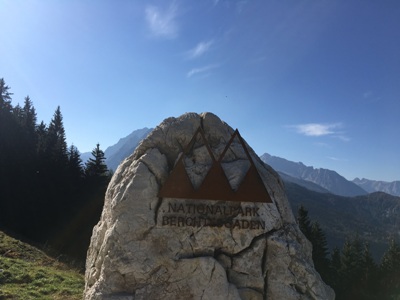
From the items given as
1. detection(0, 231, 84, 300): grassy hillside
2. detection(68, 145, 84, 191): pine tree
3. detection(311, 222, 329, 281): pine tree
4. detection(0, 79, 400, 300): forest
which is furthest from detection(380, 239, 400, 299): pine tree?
detection(0, 231, 84, 300): grassy hillside

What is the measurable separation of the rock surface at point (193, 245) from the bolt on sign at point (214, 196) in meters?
0.03

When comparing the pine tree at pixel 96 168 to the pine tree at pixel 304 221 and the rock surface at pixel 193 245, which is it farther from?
the rock surface at pixel 193 245

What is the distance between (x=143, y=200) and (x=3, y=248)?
2371 centimetres

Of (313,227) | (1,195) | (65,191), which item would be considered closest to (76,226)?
(65,191)

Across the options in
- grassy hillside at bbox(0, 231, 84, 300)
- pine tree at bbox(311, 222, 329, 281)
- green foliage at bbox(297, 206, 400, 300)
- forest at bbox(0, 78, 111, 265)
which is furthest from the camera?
green foliage at bbox(297, 206, 400, 300)

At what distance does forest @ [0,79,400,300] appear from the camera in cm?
4741

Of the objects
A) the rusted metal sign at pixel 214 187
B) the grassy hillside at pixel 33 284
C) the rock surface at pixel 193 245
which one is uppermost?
the rusted metal sign at pixel 214 187

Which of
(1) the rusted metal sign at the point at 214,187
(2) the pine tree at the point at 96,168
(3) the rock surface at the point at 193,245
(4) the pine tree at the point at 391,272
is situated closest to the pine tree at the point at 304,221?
(4) the pine tree at the point at 391,272

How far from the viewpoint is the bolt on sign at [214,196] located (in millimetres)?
8625

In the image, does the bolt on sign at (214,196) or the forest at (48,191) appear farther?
the forest at (48,191)

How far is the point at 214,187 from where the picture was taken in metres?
8.85

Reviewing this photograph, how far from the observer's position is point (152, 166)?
30.2 feet

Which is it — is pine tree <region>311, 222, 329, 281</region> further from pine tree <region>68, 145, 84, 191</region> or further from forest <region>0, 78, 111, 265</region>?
pine tree <region>68, 145, 84, 191</region>

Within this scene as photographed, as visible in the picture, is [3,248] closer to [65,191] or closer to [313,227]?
[65,191]
